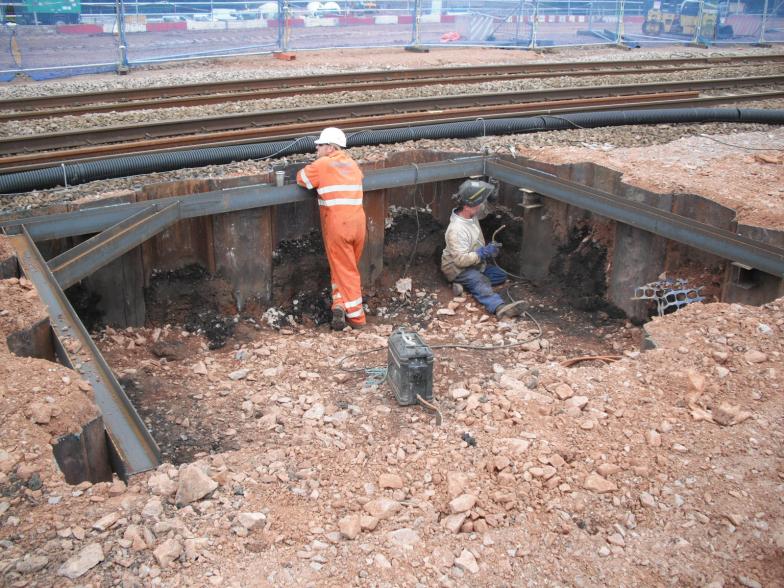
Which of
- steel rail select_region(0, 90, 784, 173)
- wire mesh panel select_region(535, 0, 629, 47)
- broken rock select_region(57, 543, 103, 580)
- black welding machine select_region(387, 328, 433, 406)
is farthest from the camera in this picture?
wire mesh panel select_region(535, 0, 629, 47)

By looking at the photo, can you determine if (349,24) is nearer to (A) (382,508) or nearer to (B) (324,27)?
(B) (324,27)

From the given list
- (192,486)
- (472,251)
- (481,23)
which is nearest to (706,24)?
(481,23)

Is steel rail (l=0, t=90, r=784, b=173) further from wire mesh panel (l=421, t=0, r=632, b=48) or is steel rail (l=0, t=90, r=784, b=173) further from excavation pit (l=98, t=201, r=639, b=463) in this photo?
wire mesh panel (l=421, t=0, r=632, b=48)

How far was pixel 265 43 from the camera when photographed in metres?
18.1

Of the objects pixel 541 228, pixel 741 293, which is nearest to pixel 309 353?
pixel 541 228

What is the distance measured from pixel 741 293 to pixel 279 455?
4.48m

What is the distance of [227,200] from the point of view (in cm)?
769

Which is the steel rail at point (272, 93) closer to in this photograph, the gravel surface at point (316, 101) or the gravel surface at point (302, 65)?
the gravel surface at point (316, 101)

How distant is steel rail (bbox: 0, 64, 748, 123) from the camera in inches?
411

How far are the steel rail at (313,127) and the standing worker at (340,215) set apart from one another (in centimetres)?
190

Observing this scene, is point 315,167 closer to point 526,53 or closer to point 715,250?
point 715,250

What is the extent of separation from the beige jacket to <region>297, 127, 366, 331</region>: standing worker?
3.77 feet

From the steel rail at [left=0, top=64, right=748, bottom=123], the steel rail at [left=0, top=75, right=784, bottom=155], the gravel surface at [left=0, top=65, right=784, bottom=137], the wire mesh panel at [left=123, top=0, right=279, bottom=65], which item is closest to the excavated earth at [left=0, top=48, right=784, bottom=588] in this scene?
the steel rail at [left=0, top=75, right=784, bottom=155]

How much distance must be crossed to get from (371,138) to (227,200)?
95.4 inches
